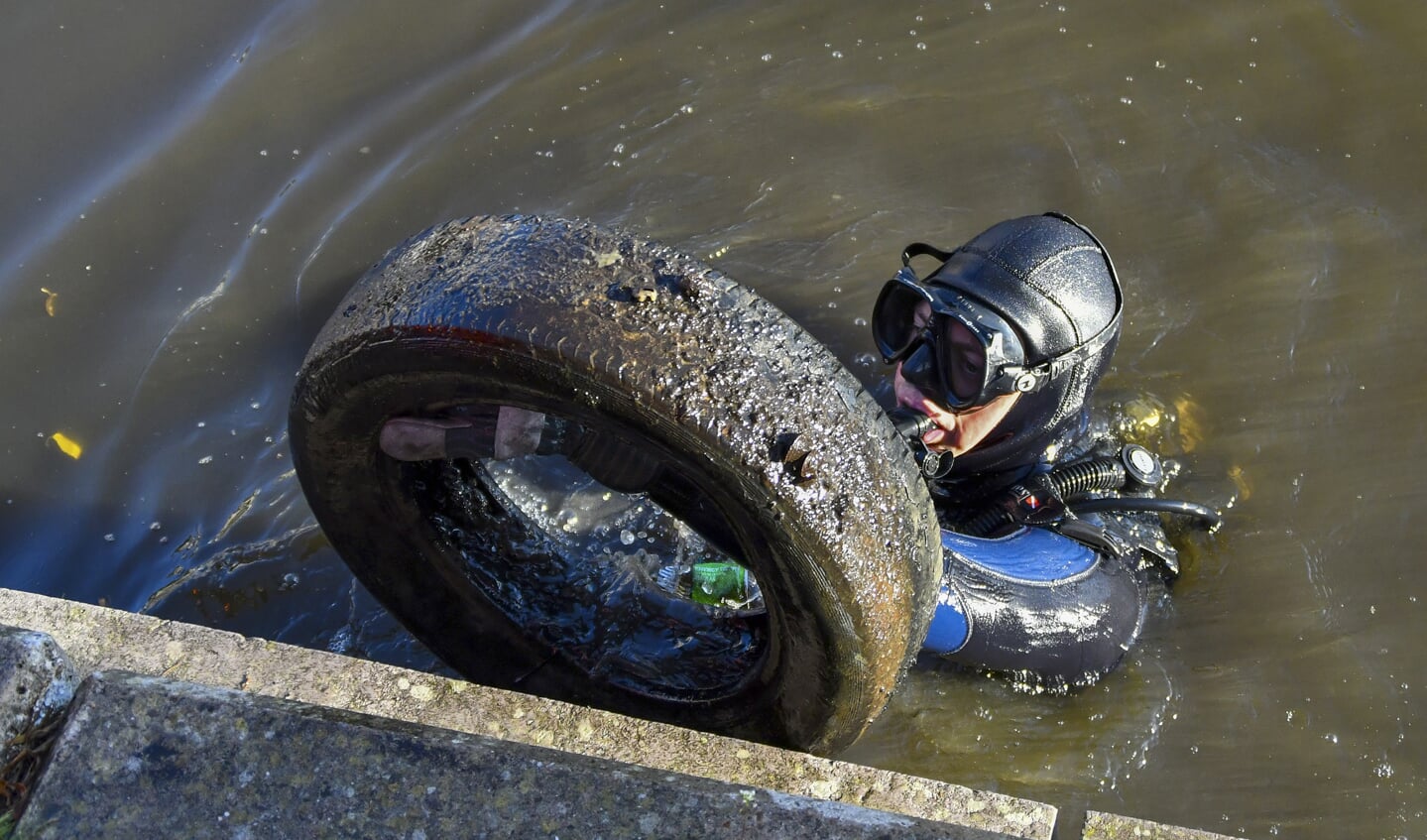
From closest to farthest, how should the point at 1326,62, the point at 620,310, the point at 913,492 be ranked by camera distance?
the point at 620,310, the point at 913,492, the point at 1326,62

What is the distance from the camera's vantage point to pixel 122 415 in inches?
193

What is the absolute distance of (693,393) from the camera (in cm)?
238

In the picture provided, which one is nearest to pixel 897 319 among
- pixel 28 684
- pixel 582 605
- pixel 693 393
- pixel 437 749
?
pixel 582 605

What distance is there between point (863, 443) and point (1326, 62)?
528 centimetres

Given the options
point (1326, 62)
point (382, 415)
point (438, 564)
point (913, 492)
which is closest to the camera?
point (913, 492)

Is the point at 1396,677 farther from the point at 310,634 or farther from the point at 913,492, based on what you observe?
the point at 310,634

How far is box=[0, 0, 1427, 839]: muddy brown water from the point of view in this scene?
4441 mm

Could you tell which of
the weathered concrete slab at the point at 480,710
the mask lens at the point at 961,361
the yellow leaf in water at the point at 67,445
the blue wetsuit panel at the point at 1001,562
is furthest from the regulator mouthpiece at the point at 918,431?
the yellow leaf in water at the point at 67,445

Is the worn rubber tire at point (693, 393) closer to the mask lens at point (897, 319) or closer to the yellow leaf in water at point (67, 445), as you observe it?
the mask lens at point (897, 319)

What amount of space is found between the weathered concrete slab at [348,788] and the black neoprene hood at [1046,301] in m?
2.27

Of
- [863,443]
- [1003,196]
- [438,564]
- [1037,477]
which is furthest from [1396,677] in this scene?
[438,564]

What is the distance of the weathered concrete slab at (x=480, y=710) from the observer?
2848mm

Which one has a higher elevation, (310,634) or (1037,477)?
(310,634)

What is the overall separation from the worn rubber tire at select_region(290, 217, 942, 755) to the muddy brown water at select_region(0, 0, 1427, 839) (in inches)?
67.5
